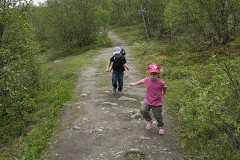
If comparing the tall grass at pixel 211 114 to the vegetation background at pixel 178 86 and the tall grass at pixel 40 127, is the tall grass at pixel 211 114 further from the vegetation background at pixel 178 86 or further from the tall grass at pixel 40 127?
the tall grass at pixel 40 127

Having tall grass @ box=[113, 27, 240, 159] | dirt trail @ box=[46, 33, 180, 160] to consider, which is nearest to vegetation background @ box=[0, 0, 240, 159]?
tall grass @ box=[113, 27, 240, 159]

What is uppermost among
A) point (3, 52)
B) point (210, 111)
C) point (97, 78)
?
point (3, 52)

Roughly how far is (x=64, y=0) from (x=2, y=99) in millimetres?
28971

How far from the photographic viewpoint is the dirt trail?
573 centimetres

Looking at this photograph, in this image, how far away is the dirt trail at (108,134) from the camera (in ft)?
18.8

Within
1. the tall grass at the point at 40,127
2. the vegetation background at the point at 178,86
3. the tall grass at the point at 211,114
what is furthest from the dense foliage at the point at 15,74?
the tall grass at the point at 211,114

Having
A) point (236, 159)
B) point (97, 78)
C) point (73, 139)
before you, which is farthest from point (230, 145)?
point (97, 78)

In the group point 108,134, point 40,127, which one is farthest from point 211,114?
point 40,127

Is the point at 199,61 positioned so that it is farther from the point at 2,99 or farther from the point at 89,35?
the point at 89,35

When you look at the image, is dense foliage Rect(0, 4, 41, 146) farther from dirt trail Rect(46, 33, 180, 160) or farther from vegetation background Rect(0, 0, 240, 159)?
dirt trail Rect(46, 33, 180, 160)

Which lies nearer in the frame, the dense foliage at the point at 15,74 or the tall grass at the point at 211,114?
the tall grass at the point at 211,114

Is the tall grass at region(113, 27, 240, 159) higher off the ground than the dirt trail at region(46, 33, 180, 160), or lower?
higher

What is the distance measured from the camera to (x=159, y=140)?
6262 millimetres

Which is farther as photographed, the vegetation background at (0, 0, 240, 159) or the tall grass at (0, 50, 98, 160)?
the tall grass at (0, 50, 98, 160)
